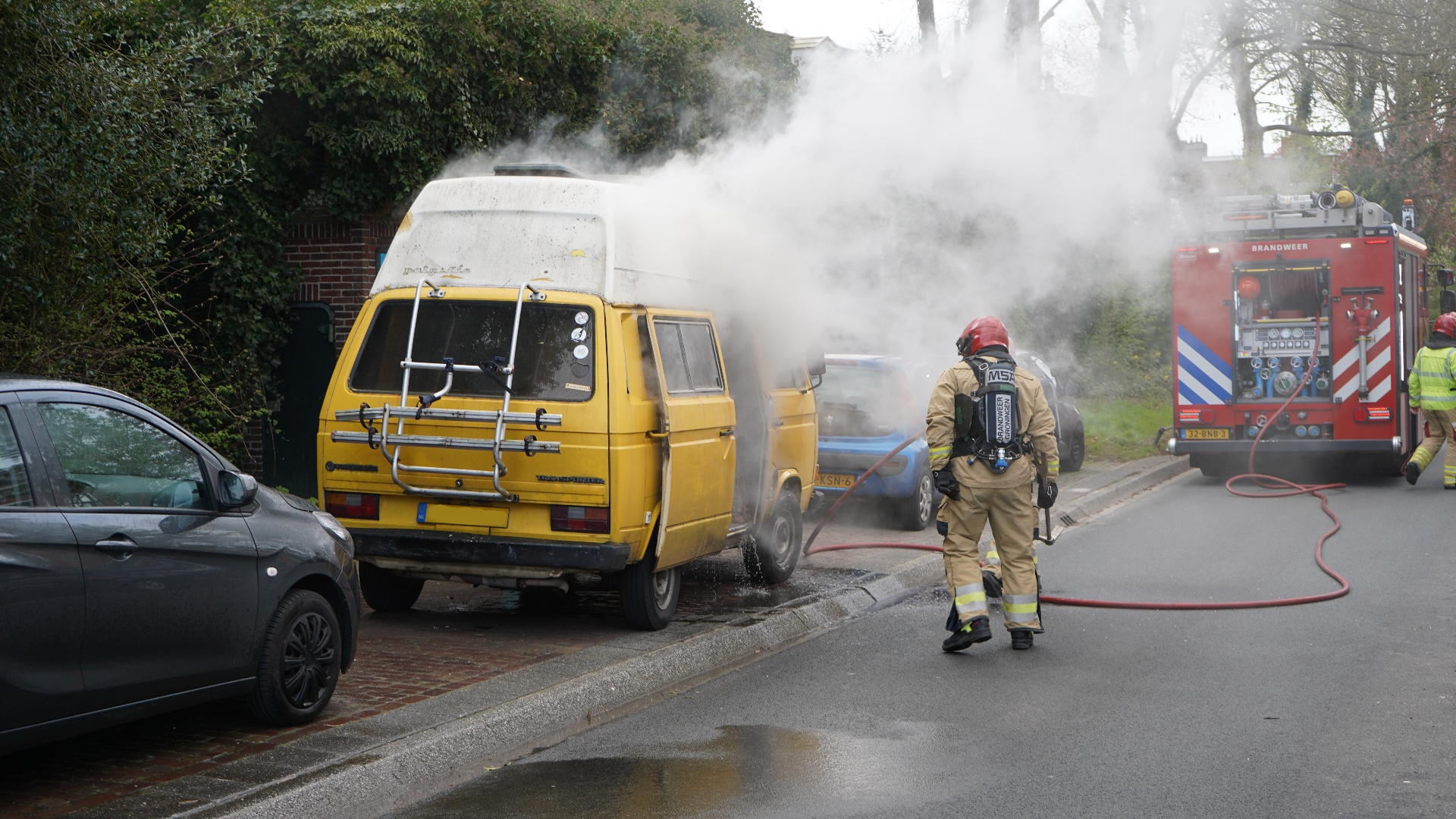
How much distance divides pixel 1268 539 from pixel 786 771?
7552 mm

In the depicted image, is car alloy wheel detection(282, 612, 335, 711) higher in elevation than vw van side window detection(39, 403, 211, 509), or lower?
lower

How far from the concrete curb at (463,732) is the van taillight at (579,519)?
65cm

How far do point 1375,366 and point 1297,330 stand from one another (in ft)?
2.99

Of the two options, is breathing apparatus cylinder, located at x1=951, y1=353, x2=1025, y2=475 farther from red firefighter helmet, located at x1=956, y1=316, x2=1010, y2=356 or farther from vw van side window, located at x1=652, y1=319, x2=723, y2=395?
vw van side window, located at x1=652, y1=319, x2=723, y2=395

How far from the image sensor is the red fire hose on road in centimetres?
833

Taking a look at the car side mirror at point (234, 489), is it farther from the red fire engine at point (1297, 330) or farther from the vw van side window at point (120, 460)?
the red fire engine at point (1297, 330)

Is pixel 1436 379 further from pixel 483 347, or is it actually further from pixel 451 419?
pixel 451 419

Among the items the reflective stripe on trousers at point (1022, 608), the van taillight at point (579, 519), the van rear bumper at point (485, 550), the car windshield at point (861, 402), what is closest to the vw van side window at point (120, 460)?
the van rear bumper at point (485, 550)

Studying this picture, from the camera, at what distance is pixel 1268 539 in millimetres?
11273

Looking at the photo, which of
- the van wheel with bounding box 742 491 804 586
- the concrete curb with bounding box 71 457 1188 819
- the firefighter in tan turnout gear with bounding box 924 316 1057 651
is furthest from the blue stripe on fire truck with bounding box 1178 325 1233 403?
the concrete curb with bounding box 71 457 1188 819

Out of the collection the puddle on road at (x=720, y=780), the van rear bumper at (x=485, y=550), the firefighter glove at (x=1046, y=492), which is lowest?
the puddle on road at (x=720, y=780)

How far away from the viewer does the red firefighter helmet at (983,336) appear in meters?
7.43

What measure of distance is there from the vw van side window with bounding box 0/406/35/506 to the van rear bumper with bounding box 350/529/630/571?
2614 mm

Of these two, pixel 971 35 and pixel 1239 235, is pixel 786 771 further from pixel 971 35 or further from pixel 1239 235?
pixel 1239 235
